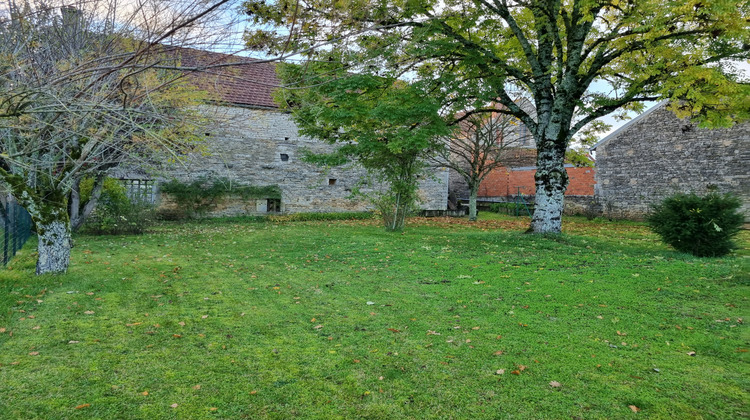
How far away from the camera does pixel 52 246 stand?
6613 mm

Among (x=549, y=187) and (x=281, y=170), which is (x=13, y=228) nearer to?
(x=281, y=170)

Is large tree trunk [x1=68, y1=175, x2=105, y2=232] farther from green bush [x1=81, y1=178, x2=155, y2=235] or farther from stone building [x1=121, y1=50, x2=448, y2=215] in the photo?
stone building [x1=121, y1=50, x2=448, y2=215]

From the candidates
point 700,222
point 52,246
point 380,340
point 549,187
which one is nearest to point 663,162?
point 700,222

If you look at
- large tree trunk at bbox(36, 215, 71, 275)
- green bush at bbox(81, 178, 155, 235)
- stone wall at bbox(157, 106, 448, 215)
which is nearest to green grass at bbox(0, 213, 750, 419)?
large tree trunk at bbox(36, 215, 71, 275)

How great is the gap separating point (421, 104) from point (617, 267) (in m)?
5.12

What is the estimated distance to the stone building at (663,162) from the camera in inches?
639

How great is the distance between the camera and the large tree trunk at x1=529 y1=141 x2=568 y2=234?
10250mm

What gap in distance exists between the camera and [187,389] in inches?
122

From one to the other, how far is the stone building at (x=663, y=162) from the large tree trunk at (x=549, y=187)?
8.81 metres

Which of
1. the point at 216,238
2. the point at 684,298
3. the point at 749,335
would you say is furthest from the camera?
the point at 216,238

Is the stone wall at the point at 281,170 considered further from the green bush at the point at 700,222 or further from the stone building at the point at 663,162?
the green bush at the point at 700,222

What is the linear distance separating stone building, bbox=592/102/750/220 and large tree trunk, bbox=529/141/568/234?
28.9 feet

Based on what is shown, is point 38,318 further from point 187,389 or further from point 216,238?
point 216,238

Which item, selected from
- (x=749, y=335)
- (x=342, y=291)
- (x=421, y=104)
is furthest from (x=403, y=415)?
(x=421, y=104)
